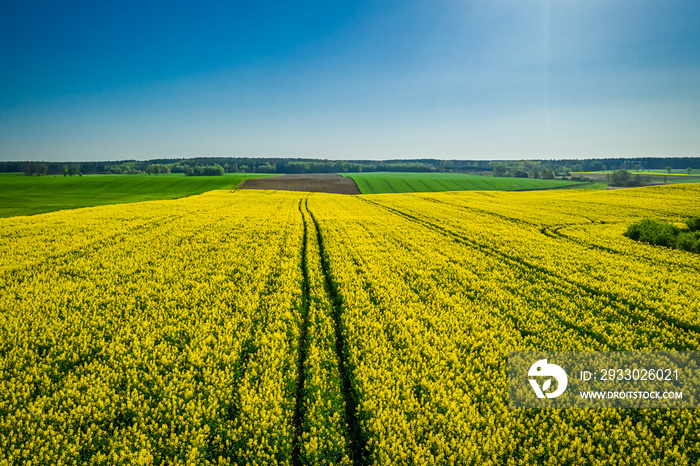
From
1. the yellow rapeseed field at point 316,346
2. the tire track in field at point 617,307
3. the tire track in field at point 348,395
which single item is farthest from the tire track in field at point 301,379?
the tire track in field at point 617,307

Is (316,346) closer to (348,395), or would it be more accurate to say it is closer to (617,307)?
(348,395)

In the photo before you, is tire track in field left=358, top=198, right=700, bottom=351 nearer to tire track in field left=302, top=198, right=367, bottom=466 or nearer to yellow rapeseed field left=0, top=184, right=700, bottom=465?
yellow rapeseed field left=0, top=184, right=700, bottom=465

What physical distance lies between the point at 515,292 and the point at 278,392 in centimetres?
1036

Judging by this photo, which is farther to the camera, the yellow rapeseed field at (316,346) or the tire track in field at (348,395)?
the tire track in field at (348,395)

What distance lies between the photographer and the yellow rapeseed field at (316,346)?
5527 millimetres

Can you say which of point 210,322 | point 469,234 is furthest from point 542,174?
point 210,322

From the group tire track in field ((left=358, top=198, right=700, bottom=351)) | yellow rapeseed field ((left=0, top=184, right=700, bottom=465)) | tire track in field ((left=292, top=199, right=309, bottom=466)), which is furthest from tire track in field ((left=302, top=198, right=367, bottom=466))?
tire track in field ((left=358, top=198, right=700, bottom=351))

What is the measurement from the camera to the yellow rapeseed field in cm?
553

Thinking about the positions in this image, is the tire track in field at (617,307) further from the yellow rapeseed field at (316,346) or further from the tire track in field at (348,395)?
the tire track in field at (348,395)

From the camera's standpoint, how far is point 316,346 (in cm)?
848

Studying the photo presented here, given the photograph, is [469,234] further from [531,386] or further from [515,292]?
[531,386]

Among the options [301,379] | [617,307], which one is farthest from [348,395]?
[617,307]

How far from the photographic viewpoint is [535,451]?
5.43 metres

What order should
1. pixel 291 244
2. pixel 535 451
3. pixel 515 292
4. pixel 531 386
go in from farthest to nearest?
pixel 291 244, pixel 515 292, pixel 531 386, pixel 535 451
